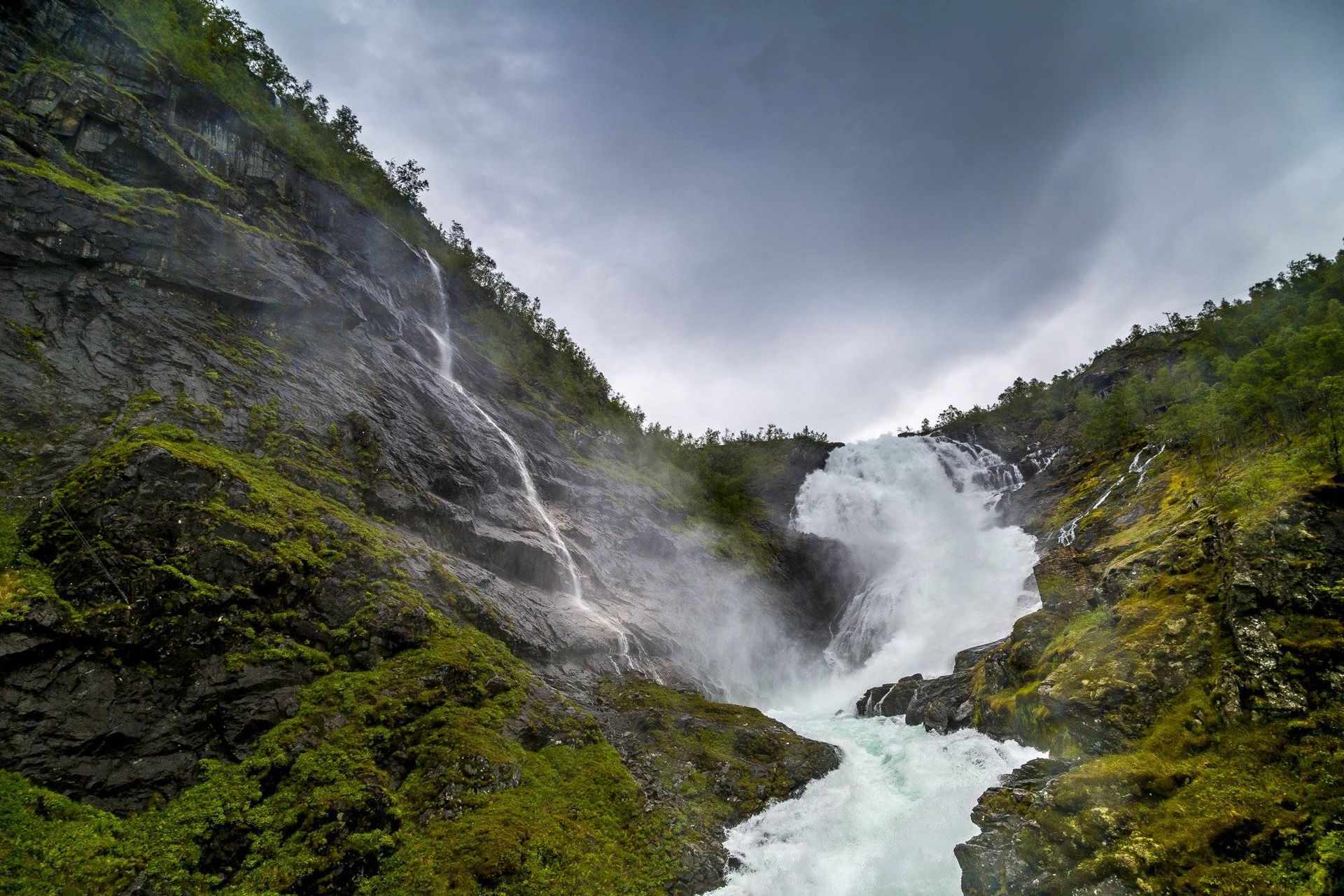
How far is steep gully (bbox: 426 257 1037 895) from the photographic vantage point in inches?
472

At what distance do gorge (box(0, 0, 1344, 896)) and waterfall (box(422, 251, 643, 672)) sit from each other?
27cm

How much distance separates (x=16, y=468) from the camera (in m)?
13.3

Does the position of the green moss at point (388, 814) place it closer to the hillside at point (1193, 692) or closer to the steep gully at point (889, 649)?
the steep gully at point (889, 649)

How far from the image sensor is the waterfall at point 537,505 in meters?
23.2

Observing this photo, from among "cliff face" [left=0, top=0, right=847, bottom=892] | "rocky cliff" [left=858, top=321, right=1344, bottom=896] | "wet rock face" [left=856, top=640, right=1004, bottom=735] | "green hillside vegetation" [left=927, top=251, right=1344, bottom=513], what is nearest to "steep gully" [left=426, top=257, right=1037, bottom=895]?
"wet rock face" [left=856, top=640, right=1004, bottom=735]

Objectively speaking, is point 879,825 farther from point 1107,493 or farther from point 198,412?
point 1107,493

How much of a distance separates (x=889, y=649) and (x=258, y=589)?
104 feet

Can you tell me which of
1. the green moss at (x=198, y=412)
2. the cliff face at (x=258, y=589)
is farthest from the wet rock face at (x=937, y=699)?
the green moss at (x=198, y=412)

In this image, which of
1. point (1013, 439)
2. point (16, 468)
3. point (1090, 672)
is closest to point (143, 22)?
point (16, 468)

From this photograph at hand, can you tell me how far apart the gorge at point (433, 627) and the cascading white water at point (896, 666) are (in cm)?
16

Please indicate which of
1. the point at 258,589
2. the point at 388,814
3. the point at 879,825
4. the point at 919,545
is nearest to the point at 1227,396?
the point at 919,545

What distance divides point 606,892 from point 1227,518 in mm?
16373

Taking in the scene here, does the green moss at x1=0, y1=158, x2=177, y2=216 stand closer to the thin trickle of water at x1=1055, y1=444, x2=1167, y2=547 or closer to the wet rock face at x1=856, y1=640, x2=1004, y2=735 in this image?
the wet rock face at x1=856, y1=640, x2=1004, y2=735

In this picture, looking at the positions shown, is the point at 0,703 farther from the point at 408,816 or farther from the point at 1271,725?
the point at 1271,725
